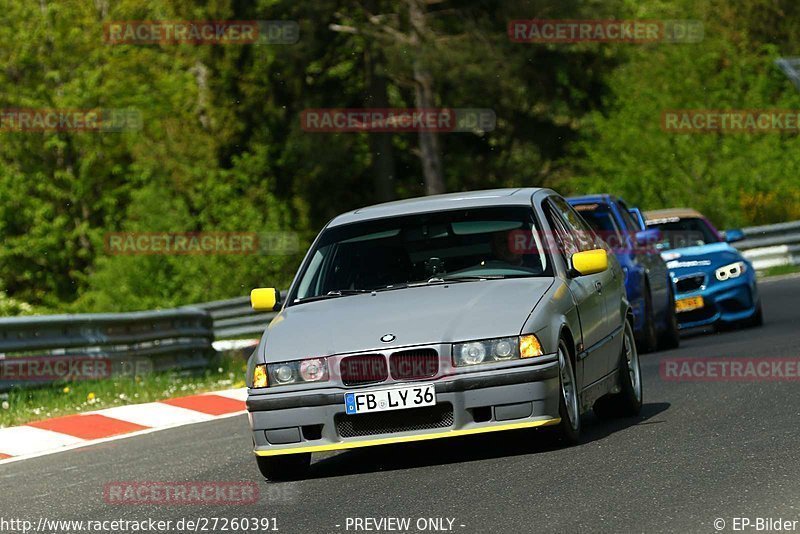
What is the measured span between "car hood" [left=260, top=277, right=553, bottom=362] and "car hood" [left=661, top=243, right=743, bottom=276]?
9155mm

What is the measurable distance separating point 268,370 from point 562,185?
138 feet

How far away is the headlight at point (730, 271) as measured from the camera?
18.0 meters

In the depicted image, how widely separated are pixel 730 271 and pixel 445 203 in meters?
8.77

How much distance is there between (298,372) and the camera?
8602 millimetres

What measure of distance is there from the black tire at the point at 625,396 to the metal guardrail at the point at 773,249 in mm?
19112

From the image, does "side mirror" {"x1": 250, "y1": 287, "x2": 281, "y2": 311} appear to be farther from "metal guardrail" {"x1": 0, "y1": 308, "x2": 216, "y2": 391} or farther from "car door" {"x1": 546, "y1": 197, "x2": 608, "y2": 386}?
"metal guardrail" {"x1": 0, "y1": 308, "x2": 216, "y2": 391}

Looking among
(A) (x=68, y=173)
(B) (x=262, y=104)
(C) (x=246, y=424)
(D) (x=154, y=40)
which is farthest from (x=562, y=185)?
(C) (x=246, y=424)

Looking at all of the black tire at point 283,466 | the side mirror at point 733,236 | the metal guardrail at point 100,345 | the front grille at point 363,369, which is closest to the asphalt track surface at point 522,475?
the black tire at point 283,466

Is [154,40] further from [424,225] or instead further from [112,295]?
[424,225]

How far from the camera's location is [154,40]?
173ft

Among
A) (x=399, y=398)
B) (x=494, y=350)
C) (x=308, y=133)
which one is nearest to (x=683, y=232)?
(x=494, y=350)

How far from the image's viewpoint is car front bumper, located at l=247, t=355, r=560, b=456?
835 centimetres

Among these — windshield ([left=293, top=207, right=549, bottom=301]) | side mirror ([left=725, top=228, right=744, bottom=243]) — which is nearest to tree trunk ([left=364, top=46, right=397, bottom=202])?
side mirror ([left=725, top=228, right=744, bottom=243])

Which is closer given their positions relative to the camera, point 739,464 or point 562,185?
point 739,464
